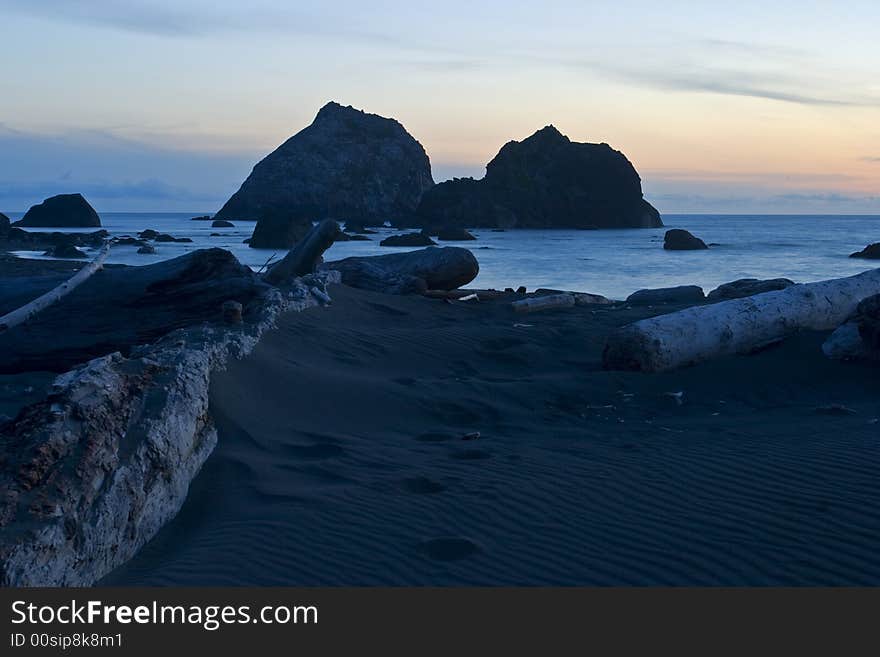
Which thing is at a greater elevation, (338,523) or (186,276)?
(186,276)

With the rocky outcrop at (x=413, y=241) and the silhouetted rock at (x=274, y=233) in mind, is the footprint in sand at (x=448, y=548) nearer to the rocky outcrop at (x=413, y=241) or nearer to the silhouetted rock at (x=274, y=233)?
the silhouetted rock at (x=274, y=233)

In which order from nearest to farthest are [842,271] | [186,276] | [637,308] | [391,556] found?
1. [391,556]
2. [186,276]
3. [637,308]
4. [842,271]

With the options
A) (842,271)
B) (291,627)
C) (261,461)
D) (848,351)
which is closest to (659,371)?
(848,351)

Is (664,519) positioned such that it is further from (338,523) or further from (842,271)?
(842,271)

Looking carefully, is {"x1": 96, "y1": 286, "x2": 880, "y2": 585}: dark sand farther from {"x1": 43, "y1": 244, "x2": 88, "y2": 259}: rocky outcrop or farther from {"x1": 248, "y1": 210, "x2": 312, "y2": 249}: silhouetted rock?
{"x1": 248, "y1": 210, "x2": 312, "y2": 249}: silhouetted rock

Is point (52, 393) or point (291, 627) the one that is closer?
point (291, 627)

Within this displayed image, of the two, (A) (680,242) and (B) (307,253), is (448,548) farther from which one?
(A) (680,242)

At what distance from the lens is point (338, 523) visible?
193 inches

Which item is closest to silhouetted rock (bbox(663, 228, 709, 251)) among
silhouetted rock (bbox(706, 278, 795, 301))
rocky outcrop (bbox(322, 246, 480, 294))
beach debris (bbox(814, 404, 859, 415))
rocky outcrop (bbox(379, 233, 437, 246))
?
rocky outcrop (bbox(379, 233, 437, 246))

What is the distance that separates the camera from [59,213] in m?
78.1

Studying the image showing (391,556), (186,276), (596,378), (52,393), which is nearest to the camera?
(391,556)

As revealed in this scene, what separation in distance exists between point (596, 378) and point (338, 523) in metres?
4.15

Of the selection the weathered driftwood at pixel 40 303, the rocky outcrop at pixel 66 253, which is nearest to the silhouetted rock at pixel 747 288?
the weathered driftwood at pixel 40 303

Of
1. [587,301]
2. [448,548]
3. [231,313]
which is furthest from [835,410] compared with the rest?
[587,301]
